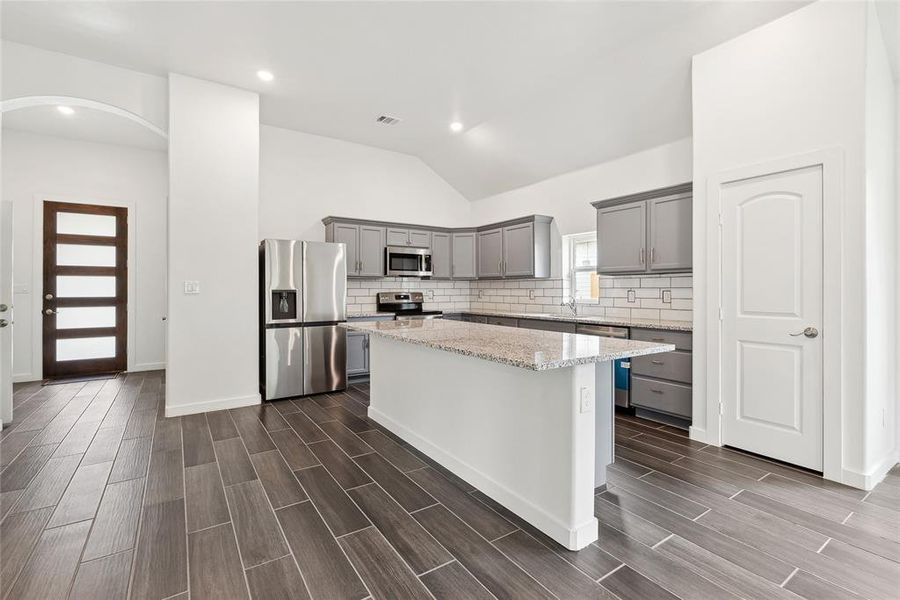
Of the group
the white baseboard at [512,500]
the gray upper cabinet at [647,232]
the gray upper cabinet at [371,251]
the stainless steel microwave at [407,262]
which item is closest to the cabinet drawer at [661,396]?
the gray upper cabinet at [647,232]

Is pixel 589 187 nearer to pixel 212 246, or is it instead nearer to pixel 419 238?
pixel 419 238

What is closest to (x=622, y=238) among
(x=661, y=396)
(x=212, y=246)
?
(x=661, y=396)

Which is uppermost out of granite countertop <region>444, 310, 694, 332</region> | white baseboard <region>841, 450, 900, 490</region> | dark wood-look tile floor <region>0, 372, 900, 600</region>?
granite countertop <region>444, 310, 694, 332</region>

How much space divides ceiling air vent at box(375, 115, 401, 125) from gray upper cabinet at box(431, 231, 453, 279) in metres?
1.75

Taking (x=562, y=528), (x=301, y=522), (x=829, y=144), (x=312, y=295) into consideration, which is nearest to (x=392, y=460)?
(x=301, y=522)

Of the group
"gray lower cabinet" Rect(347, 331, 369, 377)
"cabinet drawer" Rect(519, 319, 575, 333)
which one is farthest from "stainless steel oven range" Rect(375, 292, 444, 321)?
"cabinet drawer" Rect(519, 319, 575, 333)

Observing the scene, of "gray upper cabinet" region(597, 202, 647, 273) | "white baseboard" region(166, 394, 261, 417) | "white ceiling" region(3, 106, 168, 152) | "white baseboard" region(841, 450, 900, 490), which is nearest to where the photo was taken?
"white baseboard" region(841, 450, 900, 490)

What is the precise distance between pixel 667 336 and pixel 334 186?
4.51m

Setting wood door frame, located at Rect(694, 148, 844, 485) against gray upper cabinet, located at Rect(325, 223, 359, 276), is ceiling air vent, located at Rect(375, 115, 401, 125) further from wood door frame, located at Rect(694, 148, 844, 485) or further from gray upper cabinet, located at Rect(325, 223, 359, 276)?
wood door frame, located at Rect(694, 148, 844, 485)

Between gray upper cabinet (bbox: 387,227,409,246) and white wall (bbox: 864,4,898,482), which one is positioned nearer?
white wall (bbox: 864,4,898,482)

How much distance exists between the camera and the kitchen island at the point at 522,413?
1.89 m

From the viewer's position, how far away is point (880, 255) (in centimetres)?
266

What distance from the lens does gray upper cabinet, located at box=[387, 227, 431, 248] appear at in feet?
19.1

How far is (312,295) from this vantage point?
15.2 ft
